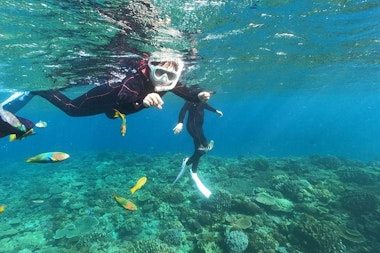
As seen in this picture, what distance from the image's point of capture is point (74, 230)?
432 inches

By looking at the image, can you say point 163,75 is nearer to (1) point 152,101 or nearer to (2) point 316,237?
(1) point 152,101

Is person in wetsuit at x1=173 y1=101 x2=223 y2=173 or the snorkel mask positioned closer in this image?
the snorkel mask

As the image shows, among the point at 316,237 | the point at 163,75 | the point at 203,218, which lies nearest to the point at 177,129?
the point at 203,218

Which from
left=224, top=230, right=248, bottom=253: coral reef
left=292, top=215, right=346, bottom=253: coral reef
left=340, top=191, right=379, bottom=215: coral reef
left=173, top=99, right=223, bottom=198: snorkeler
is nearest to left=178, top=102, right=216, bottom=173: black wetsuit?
left=173, top=99, right=223, bottom=198: snorkeler

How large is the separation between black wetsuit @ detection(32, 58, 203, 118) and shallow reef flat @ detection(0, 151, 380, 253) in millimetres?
4266

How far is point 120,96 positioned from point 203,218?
7.48 metres

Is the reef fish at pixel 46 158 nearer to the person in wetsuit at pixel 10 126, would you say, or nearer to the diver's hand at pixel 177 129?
the person in wetsuit at pixel 10 126

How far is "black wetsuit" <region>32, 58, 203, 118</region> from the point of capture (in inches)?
236

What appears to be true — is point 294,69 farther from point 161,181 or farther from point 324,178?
point 161,181

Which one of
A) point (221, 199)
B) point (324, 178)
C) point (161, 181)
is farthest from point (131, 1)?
point (324, 178)

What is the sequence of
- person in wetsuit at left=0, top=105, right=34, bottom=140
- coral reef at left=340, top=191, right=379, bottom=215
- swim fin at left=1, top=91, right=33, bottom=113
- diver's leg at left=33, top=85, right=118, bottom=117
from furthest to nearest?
coral reef at left=340, top=191, right=379, bottom=215 → swim fin at left=1, top=91, right=33, bottom=113 → diver's leg at left=33, top=85, right=118, bottom=117 → person in wetsuit at left=0, top=105, right=34, bottom=140

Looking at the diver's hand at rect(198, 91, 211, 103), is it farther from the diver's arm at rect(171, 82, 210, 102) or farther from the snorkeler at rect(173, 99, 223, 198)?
the snorkeler at rect(173, 99, 223, 198)

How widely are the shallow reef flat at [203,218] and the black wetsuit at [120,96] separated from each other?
4266mm

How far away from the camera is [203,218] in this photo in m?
11.2
